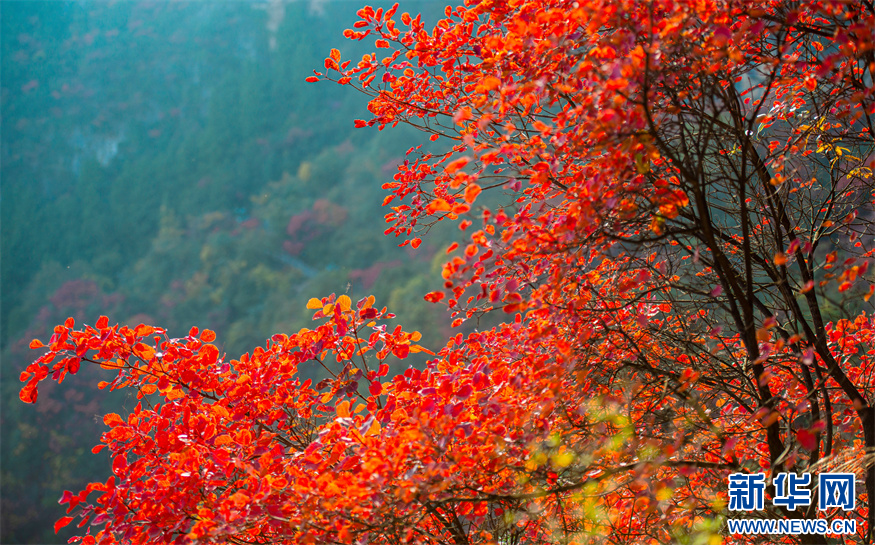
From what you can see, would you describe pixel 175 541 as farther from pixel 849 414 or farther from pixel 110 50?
pixel 110 50

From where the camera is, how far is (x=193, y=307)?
17719 millimetres

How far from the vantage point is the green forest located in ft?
55.4

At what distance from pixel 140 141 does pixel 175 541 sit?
24.2 meters

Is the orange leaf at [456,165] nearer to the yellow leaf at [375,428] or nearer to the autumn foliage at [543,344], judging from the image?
the autumn foliage at [543,344]

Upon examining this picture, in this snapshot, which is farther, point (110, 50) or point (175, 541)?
point (110, 50)

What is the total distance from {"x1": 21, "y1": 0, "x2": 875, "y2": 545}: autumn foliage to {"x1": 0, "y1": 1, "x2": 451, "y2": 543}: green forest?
1181 centimetres

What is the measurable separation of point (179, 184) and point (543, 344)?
73.2 ft

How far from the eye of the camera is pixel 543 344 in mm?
1992

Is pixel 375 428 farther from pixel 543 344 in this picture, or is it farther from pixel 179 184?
pixel 179 184

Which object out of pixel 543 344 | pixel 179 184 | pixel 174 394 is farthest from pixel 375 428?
pixel 179 184

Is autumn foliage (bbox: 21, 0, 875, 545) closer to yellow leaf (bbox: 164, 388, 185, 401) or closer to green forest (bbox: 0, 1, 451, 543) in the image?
yellow leaf (bbox: 164, 388, 185, 401)

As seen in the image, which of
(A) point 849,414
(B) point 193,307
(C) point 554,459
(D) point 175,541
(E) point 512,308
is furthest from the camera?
(B) point 193,307

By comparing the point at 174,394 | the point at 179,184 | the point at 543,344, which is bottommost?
the point at 174,394

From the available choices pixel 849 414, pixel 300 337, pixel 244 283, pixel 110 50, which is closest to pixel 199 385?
pixel 300 337
